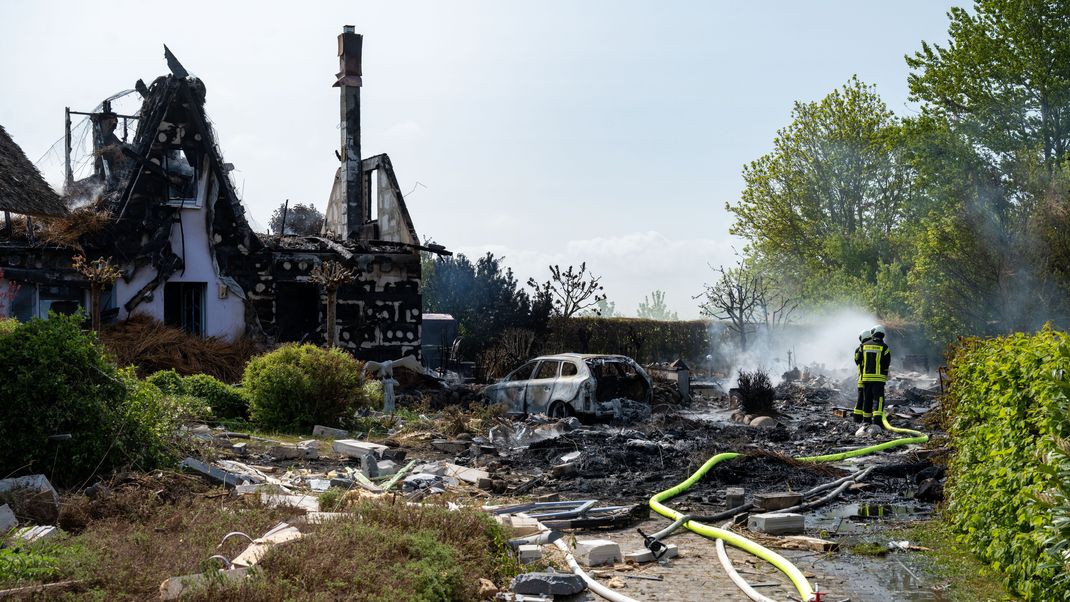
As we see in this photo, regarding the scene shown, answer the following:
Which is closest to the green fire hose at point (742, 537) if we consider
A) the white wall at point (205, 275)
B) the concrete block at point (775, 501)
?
the concrete block at point (775, 501)

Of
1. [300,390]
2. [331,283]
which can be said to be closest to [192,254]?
[331,283]

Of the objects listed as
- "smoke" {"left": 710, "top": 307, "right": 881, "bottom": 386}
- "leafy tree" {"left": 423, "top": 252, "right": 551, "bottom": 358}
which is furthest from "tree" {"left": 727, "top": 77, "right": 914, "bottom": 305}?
"leafy tree" {"left": 423, "top": 252, "right": 551, "bottom": 358}

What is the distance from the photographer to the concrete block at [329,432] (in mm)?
15310

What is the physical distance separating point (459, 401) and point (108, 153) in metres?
10.8

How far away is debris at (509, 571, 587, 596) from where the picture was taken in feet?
21.2

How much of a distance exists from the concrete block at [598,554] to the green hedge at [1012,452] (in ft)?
Result: 8.86

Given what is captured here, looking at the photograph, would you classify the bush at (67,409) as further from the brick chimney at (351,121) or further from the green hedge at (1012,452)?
the brick chimney at (351,121)

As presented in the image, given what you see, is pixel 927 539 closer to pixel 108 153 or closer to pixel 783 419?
pixel 783 419

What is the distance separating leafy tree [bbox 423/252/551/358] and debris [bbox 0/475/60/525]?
22.9 meters

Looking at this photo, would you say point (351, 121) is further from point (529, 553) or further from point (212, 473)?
point (529, 553)

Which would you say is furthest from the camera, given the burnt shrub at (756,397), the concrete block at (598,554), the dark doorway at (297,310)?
the dark doorway at (297,310)

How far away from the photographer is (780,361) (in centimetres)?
3712

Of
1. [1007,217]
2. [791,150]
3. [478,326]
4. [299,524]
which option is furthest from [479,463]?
[791,150]

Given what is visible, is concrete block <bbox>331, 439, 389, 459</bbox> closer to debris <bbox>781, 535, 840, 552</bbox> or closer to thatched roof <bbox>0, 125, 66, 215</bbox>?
thatched roof <bbox>0, 125, 66, 215</bbox>
